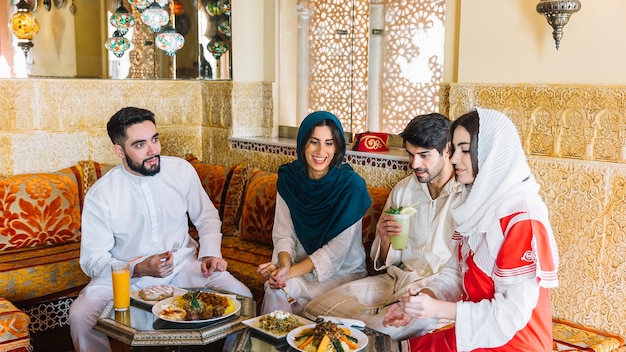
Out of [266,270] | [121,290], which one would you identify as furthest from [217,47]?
[121,290]

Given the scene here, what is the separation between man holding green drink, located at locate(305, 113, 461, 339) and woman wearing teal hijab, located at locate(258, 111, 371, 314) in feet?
0.52

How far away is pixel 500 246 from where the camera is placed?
80.1 inches

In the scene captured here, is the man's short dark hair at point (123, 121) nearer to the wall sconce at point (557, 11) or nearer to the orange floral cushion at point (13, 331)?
the orange floral cushion at point (13, 331)

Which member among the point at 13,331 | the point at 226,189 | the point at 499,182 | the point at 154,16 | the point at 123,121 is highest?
the point at 154,16

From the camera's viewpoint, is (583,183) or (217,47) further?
(217,47)

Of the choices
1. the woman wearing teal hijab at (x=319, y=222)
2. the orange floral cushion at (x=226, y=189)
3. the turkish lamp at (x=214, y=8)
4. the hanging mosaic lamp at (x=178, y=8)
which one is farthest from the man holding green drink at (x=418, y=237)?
the hanging mosaic lamp at (x=178, y=8)

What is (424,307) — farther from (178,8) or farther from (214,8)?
(178,8)

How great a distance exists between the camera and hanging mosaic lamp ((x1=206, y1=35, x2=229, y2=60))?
507 cm

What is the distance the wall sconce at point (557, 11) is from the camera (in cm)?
287

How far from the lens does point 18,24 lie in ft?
14.5

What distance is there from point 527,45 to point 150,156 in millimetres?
1922

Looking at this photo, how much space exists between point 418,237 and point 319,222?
57cm

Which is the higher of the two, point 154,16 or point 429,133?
point 154,16

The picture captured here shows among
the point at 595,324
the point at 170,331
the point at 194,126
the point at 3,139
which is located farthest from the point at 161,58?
the point at 595,324
